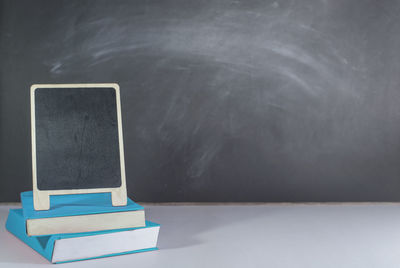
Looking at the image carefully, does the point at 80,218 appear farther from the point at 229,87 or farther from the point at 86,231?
the point at 229,87

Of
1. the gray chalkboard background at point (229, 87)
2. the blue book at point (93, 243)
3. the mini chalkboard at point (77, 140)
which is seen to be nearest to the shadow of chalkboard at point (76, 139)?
the mini chalkboard at point (77, 140)

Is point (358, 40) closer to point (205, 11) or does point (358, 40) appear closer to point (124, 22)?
point (205, 11)

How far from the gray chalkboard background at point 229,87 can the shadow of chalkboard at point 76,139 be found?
20.0 inches

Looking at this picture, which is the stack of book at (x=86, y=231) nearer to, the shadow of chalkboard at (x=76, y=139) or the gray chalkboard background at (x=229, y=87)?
the shadow of chalkboard at (x=76, y=139)

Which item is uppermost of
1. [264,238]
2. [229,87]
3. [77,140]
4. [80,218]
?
[229,87]

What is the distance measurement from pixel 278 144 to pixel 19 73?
97 cm

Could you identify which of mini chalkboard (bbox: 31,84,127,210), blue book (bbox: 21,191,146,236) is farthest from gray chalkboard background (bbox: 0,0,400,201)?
blue book (bbox: 21,191,146,236)

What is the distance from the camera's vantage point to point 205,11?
170cm

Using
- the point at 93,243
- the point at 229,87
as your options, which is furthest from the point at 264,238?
the point at 229,87

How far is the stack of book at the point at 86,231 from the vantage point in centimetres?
99

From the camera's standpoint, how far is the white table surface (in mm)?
1010

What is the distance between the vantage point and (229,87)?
5.62 ft

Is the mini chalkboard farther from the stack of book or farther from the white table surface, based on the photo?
the white table surface

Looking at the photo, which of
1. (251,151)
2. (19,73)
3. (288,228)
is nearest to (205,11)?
(251,151)
